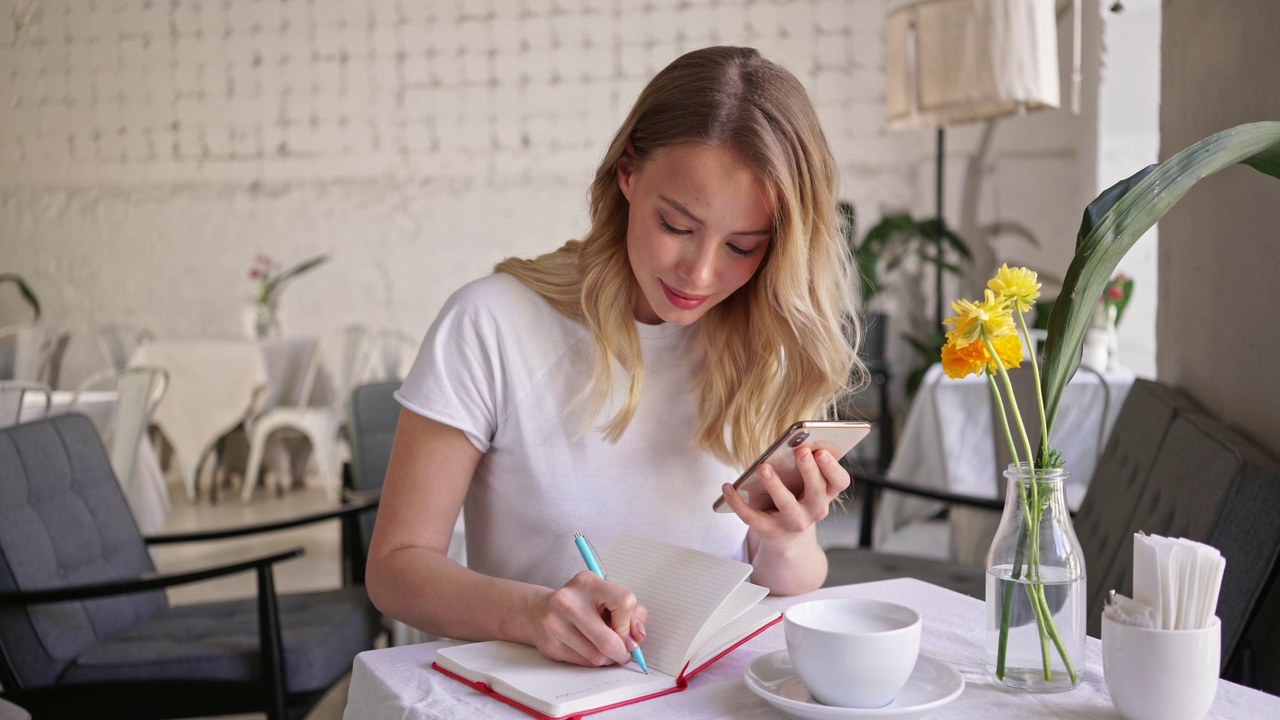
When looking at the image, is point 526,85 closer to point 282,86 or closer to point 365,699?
point 282,86

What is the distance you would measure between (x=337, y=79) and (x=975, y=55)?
3.63 m

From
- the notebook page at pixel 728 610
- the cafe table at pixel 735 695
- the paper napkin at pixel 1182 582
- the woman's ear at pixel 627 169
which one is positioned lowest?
the cafe table at pixel 735 695

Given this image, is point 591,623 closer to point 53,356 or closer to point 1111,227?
point 1111,227

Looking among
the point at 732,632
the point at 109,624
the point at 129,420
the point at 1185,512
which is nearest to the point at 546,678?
the point at 732,632

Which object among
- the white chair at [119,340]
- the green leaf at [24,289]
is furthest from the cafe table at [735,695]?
the green leaf at [24,289]

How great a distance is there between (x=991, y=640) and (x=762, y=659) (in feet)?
0.63

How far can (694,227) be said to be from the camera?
1.20 metres

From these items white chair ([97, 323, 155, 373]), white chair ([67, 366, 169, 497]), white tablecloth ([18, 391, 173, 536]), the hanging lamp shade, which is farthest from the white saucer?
white chair ([97, 323, 155, 373])

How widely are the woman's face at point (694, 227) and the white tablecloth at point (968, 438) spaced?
199cm

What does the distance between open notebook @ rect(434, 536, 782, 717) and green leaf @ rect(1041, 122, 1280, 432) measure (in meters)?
0.32

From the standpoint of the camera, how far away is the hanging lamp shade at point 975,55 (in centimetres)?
362

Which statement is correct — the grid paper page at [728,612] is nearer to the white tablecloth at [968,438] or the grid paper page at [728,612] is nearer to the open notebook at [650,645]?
the open notebook at [650,645]

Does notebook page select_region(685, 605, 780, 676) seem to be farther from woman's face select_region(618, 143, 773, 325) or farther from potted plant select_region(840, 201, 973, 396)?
potted plant select_region(840, 201, 973, 396)

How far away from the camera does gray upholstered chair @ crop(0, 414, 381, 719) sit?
1775 millimetres
